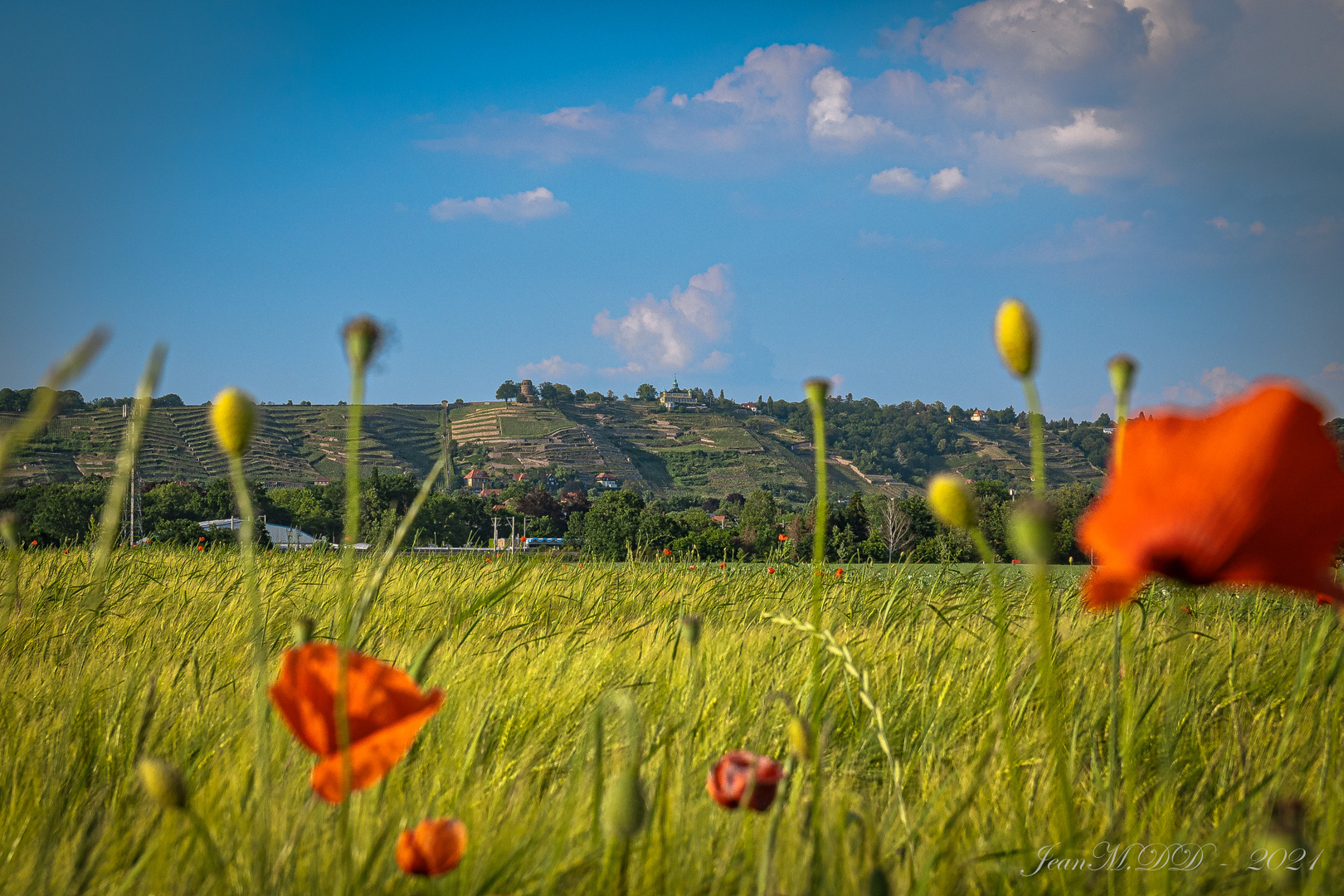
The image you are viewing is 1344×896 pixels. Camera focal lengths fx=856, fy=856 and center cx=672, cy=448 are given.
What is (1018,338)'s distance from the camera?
2.00ft

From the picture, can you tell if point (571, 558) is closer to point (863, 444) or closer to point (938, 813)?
point (938, 813)

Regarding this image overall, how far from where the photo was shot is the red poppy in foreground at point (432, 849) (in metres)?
0.73

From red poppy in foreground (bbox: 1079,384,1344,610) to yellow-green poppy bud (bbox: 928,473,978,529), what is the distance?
101 millimetres

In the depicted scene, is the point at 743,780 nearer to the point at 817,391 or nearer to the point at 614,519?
the point at 817,391

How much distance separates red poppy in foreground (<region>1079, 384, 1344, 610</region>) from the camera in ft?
1.80

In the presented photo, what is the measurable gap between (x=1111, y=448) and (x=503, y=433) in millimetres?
137874

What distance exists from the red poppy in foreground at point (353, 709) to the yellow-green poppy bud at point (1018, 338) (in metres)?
0.51

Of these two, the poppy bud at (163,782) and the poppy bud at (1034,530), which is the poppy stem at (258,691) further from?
the poppy bud at (1034,530)

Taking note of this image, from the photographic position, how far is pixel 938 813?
114 centimetres

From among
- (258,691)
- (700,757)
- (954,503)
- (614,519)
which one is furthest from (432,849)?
(614,519)

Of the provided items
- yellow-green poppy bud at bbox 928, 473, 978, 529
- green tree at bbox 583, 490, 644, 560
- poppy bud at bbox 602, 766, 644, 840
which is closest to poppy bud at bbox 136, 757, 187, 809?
poppy bud at bbox 602, 766, 644, 840

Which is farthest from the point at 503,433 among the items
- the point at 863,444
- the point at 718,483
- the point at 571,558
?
the point at 571,558

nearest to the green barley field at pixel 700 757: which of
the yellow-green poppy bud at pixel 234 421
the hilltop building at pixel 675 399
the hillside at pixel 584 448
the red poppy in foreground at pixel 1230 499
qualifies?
the red poppy in foreground at pixel 1230 499

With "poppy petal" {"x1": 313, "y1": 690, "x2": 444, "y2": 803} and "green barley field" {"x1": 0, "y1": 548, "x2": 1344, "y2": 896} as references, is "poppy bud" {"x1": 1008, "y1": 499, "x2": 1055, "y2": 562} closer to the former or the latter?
"green barley field" {"x1": 0, "y1": 548, "x2": 1344, "y2": 896}
